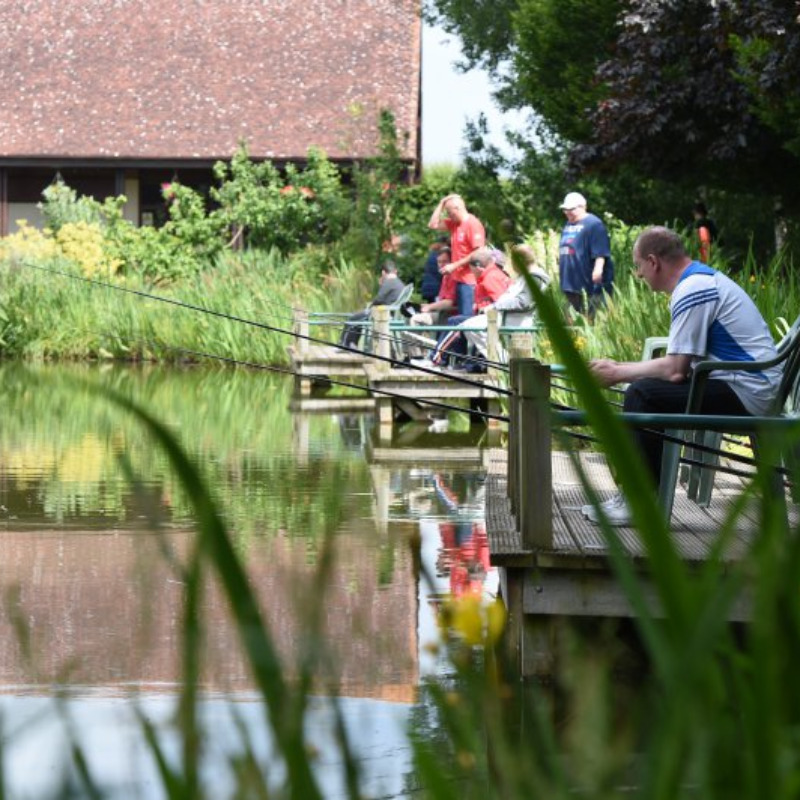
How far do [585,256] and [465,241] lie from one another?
11.0 ft

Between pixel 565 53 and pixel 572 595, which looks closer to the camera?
pixel 572 595

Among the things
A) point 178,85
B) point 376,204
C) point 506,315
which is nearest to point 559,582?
point 506,315

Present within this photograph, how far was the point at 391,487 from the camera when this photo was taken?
36.6ft

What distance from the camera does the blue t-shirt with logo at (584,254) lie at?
50.1 feet

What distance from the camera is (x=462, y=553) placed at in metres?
8.26

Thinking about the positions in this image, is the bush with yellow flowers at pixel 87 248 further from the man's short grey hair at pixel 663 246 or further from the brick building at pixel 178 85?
the man's short grey hair at pixel 663 246

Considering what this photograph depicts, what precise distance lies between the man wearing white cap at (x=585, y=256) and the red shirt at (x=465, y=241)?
108 inches

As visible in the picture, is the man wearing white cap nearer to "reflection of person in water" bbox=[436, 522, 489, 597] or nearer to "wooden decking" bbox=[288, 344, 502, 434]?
"wooden decking" bbox=[288, 344, 502, 434]

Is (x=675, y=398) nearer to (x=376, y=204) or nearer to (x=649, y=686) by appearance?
(x=649, y=686)

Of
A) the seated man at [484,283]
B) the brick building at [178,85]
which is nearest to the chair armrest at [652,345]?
the seated man at [484,283]

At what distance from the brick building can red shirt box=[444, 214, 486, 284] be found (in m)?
19.2

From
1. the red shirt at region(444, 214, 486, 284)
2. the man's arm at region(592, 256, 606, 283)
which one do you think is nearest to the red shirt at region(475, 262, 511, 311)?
the red shirt at region(444, 214, 486, 284)

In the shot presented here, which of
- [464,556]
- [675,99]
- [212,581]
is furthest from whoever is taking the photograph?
[675,99]

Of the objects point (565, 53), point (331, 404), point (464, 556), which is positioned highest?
point (565, 53)
